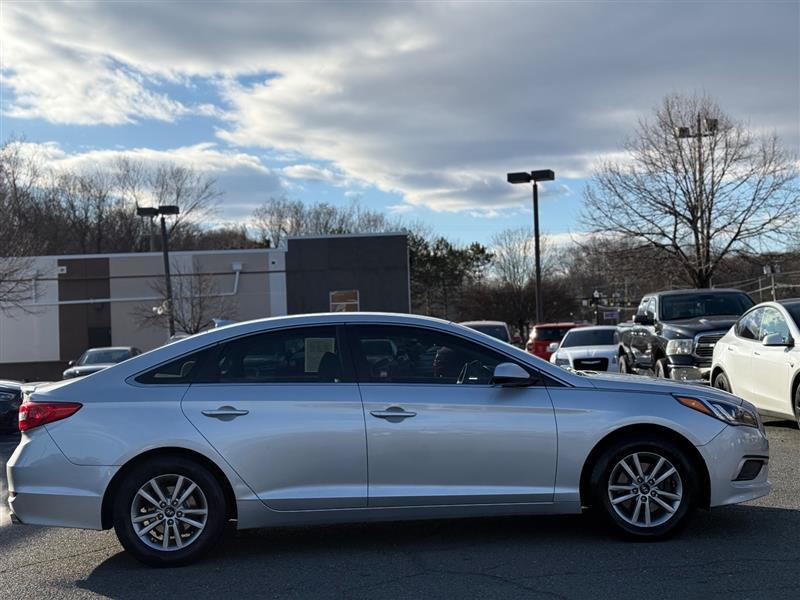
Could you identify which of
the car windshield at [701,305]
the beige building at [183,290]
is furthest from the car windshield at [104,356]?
the beige building at [183,290]

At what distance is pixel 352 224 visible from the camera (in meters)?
66.4

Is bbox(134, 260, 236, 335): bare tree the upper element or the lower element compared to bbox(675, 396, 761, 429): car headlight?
upper

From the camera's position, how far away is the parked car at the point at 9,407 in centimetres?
1231

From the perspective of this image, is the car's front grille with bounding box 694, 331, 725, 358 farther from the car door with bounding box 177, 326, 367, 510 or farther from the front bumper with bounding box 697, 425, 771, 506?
the car door with bounding box 177, 326, 367, 510

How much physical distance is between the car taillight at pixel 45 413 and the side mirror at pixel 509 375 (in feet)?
8.90

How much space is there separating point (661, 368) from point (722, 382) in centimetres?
361

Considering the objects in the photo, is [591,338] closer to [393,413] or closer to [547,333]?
[547,333]

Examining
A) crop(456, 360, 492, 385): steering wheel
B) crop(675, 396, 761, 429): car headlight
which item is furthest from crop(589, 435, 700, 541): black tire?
crop(456, 360, 492, 385): steering wheel

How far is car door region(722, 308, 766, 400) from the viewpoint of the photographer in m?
10.6

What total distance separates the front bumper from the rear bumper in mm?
3939

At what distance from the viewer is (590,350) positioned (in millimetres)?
17500

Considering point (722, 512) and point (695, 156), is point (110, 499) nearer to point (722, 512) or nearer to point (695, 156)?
point (722, 512)

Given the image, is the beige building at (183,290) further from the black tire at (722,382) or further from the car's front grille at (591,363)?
the black tire at (722,382)

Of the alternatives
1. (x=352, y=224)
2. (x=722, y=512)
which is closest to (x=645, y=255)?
(x=722, y=512)
